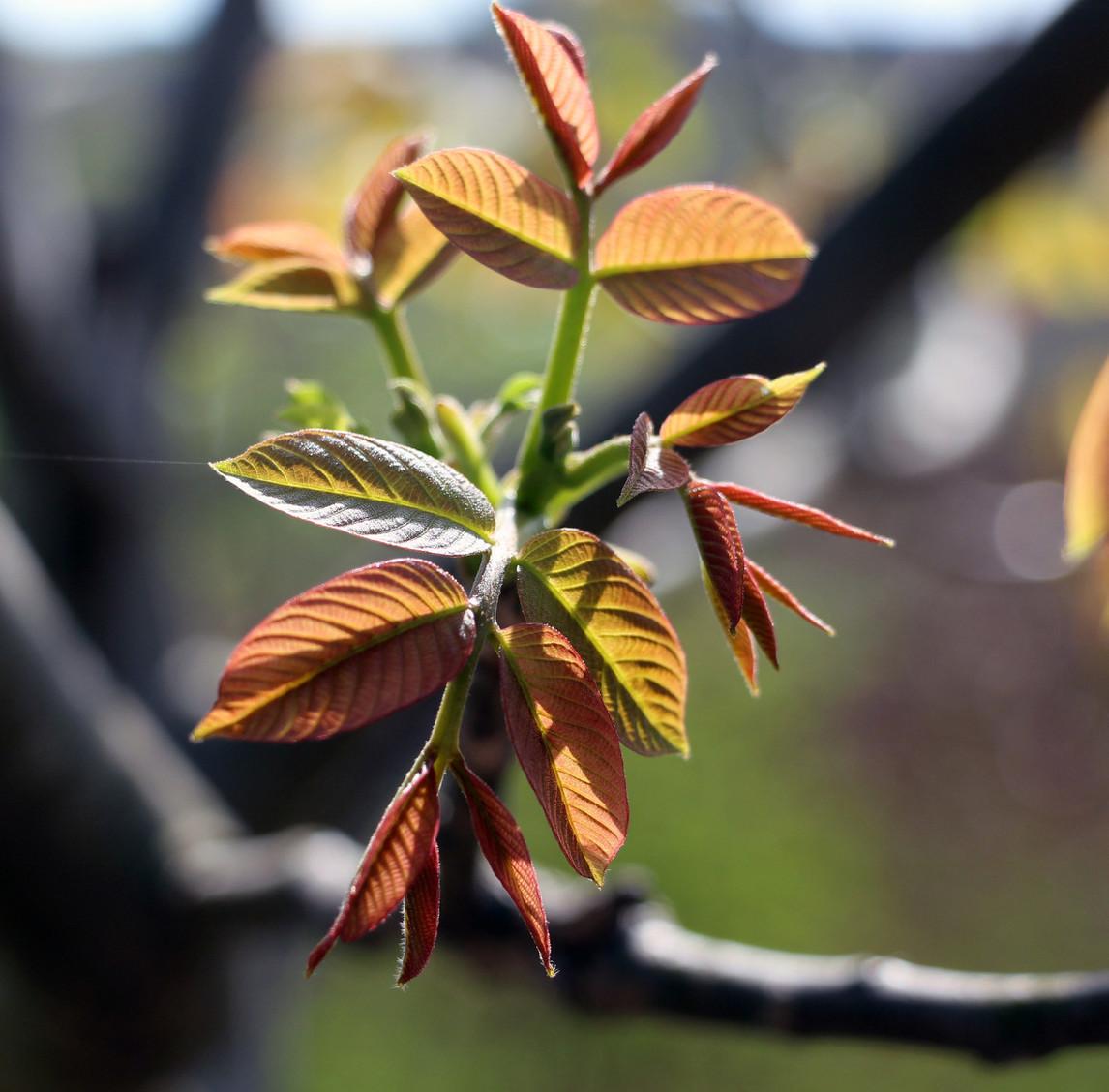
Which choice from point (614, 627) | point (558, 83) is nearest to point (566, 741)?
point (614, 627)

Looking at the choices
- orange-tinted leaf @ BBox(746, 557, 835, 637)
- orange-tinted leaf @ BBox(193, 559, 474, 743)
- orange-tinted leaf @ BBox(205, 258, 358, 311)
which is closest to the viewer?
orange-tinted leaf @ BBox(193, 559, 474, 743)

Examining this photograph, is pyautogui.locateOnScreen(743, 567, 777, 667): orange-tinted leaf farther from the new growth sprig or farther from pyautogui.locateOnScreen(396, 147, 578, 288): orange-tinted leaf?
pyautogui.locateOnScreen(396, 147, 578, 288): orange-tinted leaf

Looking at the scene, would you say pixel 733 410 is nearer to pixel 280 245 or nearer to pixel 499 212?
pixel 499 212

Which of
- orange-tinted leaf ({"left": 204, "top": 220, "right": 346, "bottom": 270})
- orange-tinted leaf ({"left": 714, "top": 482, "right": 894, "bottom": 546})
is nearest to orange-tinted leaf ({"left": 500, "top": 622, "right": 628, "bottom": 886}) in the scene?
orange-tinted leaf ({"left": 714, "top": 482, "right": 894, "bottom": 546})

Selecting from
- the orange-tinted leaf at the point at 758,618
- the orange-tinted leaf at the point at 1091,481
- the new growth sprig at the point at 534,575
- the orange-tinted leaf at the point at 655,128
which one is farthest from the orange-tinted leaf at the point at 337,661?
the orange-tinted leaf at the point at 1091,481

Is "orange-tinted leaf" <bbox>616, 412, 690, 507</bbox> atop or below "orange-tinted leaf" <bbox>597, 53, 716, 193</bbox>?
below

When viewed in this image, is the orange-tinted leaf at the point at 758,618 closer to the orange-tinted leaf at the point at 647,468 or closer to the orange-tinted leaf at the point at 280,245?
the orange-tinted leaf at the point at 647,468

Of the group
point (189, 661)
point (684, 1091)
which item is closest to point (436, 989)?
point (684, 1091)
